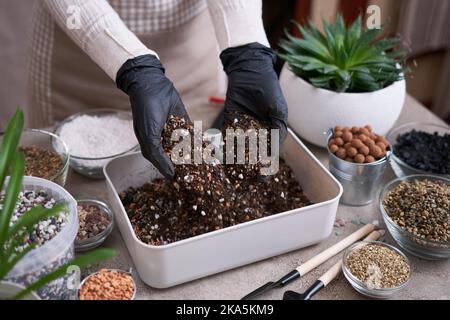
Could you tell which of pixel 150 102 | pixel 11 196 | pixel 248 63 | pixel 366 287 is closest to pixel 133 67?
pixel 150 102

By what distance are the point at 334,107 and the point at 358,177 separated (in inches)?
8.3

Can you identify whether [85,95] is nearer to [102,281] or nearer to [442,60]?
[102,281]

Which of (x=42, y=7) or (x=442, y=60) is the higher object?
(x=42, y=7)

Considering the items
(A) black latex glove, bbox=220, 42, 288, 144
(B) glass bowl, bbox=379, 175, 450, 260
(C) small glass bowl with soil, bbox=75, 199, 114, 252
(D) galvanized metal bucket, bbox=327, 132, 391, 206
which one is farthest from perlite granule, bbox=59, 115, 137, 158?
(B) glass bowl, bbox=379, 175, 450, 260

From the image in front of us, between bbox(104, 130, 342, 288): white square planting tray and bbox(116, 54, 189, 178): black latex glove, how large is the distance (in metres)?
0.12

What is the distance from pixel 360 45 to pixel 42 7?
95 centimetres

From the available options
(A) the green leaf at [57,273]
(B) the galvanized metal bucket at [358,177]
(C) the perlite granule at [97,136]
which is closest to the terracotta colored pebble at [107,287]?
(A) the green leaf at [57,273]

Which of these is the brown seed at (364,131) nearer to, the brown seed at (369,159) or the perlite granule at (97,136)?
the brown seed at (369,159)

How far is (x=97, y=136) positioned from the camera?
139 cm

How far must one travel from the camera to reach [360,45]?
4.63 feet

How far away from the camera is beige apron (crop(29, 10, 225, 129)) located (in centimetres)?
161

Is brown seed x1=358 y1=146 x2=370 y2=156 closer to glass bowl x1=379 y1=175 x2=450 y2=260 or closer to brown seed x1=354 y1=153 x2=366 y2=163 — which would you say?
brown seed x1=354 y1=153 x2=366 y2=163
